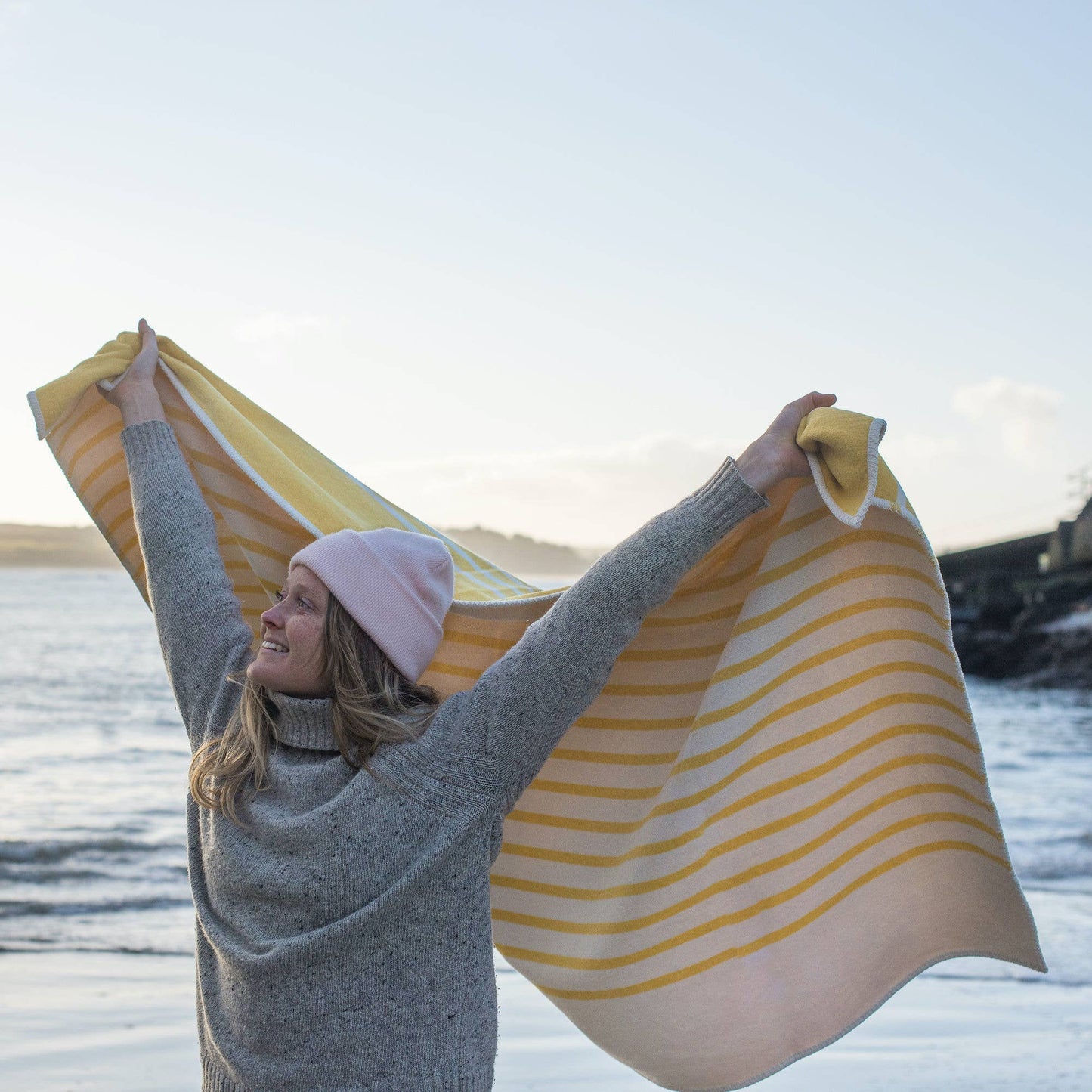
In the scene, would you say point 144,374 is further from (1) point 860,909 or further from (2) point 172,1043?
(2) point 172,1043

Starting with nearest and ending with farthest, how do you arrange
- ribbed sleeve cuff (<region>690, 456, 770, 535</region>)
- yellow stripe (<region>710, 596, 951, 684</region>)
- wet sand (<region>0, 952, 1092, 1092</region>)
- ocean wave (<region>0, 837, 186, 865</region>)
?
ribbed sleeve cuff (<region>690, 456, 770, 535</region>)
yellow stripe (<region>710, 596, 951, 684</region>)
wet sand (<region>0, 952, 1092, 1092</region>)
ocean wave (<region>0, 837, 186, 865</region>)

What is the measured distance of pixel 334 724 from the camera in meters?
1.75

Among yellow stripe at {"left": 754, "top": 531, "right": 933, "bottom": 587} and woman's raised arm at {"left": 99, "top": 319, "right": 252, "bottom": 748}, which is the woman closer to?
woman's raised arm at {"left": 99, "top": 319, "right": 252, "bottom": 748}

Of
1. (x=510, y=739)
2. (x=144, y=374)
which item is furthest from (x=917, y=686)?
(x=144, y=374)

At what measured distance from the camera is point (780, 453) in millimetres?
1804

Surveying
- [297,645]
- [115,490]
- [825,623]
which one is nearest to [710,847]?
[825,623]

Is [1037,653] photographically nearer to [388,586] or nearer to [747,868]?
[747,868]

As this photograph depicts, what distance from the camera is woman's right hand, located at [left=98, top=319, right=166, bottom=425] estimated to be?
2299 millimetres

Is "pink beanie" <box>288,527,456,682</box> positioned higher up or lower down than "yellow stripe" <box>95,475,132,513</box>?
lower down

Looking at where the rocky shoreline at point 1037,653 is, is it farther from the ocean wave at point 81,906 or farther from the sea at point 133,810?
the ocean wave at point 81,906

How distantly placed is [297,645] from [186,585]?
0.33m

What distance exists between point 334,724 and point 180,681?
0.40 m

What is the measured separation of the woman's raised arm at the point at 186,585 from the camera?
1952 millimetres

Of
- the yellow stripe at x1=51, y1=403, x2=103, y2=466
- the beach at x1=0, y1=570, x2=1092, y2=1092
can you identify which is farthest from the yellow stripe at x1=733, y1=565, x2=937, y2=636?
the beach at x1=0, y1=570, x2=1092, y2=1092
